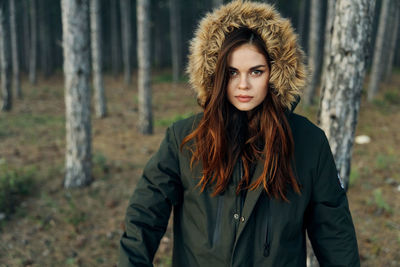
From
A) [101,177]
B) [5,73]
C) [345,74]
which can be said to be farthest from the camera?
[5,73]

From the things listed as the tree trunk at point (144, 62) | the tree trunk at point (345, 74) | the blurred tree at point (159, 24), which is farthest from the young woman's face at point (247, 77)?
the blurred tree at point (159, 24)

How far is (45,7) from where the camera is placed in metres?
26.2

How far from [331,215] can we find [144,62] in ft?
27.7

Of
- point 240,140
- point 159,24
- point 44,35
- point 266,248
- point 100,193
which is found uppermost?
point 159,24

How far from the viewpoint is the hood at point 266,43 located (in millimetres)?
1983

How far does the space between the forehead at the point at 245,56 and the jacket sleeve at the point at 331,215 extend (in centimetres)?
70

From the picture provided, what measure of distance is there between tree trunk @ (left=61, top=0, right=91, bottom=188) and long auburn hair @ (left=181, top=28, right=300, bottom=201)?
4.71 m

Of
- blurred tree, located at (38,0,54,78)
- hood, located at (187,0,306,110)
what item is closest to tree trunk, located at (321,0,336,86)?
hood, located at (187,0,306,110)

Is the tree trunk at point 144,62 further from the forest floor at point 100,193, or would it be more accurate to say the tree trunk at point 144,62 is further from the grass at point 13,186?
the grass at point 13,186

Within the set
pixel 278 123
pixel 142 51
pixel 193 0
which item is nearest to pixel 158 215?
pixel 278 123

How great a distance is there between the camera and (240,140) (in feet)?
6.91

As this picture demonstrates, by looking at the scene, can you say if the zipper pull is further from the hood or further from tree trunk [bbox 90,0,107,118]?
tree trunk [bbox 90,0,107,118]

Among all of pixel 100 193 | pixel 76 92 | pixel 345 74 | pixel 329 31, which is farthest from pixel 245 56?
pixel 100 193

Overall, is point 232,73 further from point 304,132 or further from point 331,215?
point 331,215
